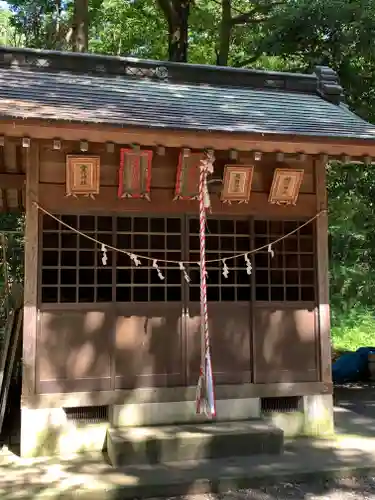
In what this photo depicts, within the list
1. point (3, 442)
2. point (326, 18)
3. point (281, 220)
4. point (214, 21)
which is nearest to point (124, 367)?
point (3, 442)

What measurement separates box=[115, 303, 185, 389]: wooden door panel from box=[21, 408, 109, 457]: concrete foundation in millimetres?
626

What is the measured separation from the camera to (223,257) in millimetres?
6598

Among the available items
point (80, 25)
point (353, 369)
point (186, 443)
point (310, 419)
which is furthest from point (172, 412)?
point (80, 25)

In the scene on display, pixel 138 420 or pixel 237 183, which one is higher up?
pixel 237 183

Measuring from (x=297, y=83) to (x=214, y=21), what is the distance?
30.1 ft

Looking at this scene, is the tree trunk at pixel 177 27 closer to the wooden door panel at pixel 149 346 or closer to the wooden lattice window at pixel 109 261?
the wooden lattice window at pixel 109 261

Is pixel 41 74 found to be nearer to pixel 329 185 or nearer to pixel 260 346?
pixel 260 346

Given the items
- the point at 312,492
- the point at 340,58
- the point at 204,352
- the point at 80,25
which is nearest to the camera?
the point at 312,492

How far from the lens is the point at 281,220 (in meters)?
6.71

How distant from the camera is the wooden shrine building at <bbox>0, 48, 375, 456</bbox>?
5758mm

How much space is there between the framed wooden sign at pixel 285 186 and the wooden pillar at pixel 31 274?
2963 mm

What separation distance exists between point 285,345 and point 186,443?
6.36ft

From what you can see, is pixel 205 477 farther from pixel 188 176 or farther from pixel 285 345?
pixel 188 176

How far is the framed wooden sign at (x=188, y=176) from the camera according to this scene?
19.5ft
